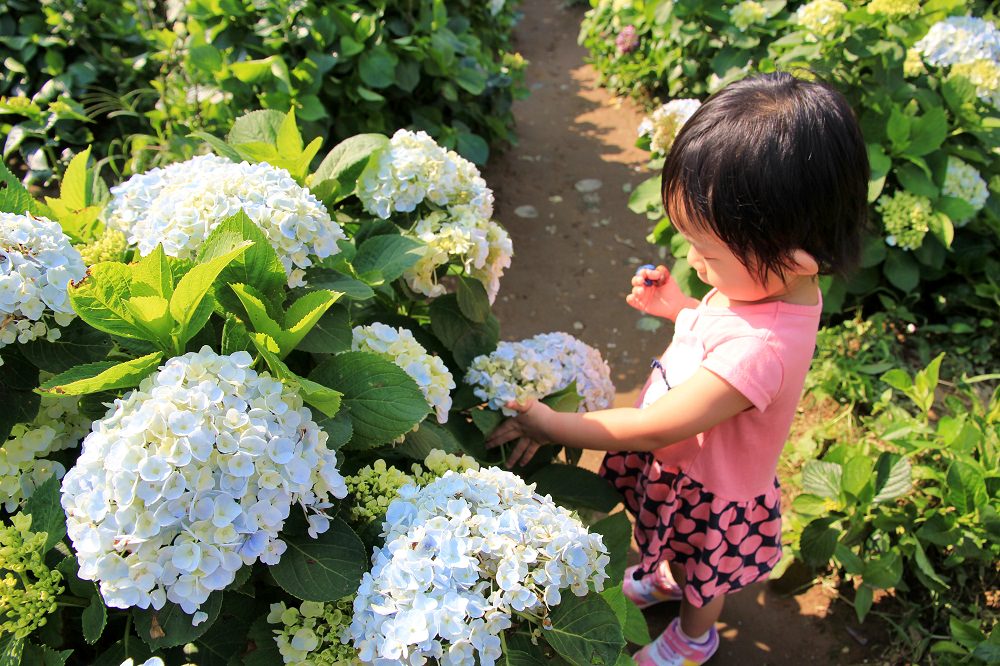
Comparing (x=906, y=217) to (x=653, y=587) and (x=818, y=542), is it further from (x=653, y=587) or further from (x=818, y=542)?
(x=653, y=587)

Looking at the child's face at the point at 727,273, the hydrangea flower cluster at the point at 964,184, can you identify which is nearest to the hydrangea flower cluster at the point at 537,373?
the child's face at the point at 727,273

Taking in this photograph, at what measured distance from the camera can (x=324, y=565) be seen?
0.99 m

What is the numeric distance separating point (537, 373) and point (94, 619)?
3.06 feet

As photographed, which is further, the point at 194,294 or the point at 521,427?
the point at 521,427

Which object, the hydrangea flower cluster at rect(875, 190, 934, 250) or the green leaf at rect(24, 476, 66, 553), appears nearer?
the green leaf at rect(24, 476, 66, 553)

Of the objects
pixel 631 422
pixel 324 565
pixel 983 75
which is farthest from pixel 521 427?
pixel 983 75

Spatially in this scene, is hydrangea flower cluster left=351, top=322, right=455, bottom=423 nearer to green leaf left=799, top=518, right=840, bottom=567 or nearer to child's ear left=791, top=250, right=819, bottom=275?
child's ear left=791, top=250, right=819, bottom=275

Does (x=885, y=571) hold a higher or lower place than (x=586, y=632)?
lower

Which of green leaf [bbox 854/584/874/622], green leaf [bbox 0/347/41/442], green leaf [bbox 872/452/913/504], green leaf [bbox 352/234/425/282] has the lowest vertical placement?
green leaf [bbox 854/584/874/622]

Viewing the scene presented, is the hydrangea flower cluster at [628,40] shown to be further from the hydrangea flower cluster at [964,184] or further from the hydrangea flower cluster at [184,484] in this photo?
the hydrangea flower cluster at [184,484]

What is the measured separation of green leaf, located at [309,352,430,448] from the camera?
1.10 metres

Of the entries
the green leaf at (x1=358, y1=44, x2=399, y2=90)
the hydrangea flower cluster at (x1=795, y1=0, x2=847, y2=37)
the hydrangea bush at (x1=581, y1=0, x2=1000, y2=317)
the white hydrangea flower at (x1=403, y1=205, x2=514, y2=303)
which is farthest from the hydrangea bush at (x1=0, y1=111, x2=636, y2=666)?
the hydrangea flower cluster at (x1=795, y1=0, x2=847, y2=37)

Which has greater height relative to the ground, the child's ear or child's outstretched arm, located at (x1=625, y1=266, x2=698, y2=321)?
the child's ear

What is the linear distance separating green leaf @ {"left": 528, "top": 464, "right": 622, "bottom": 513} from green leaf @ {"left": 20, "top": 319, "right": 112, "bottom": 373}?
0.91m
